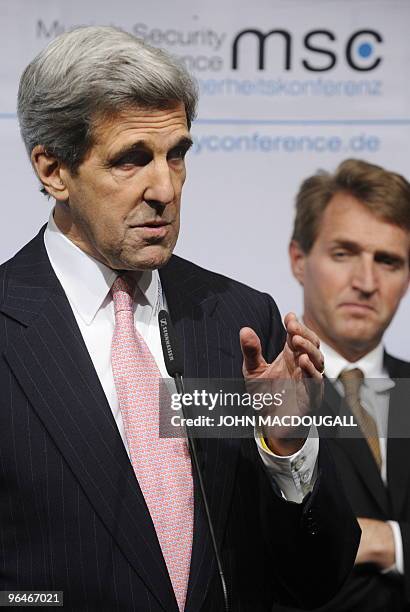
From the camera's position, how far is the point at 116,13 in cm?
289

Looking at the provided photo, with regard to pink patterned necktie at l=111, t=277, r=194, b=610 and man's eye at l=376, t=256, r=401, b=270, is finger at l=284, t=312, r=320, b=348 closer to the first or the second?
pink patterned necktie at l=111, t=277, r=194, b=610

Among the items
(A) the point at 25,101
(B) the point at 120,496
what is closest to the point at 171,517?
(B) the point at 120,496

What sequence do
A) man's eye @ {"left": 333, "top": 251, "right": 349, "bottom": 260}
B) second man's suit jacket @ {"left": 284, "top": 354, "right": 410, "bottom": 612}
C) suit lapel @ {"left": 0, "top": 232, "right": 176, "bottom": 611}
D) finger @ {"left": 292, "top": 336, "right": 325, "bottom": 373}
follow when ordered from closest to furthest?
finger @ {"left": 292, "top": 336, "right": 325, "bottom": 373} → suit lapel @ {"left": 0, "top": 232, "right": 176, "bottom": 611} → second man's suit jacket @ {"left": 284, "top": 354, "right": 410, "bottom": 612} → man's eye @ {"left": 333, "top": 251, "right": 349, "bottom": 260}

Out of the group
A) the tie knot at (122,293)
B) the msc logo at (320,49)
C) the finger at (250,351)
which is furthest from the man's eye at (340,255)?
the finger at (250,351)

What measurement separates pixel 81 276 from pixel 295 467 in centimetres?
55

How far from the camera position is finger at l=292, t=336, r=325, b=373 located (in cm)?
162

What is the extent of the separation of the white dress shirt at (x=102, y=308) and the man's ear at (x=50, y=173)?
75 mm

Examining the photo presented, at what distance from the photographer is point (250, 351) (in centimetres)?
169

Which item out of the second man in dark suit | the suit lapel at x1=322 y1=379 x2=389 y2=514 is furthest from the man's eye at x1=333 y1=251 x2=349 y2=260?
the suit lapel at x1=322 y1=379 x2=389 y2=514

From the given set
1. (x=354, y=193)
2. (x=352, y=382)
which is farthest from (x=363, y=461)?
(x=354, y=193)

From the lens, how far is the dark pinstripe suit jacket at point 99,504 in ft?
5.66

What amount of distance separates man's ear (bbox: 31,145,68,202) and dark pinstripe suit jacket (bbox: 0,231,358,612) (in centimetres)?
12

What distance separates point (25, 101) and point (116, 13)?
1.06 meters

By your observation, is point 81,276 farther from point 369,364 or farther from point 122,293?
point 369,364
